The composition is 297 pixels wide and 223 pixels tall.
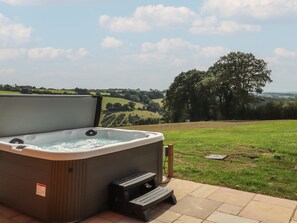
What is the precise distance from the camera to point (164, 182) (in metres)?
4.80

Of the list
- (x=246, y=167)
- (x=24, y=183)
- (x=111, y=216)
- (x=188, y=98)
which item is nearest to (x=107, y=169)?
(x=111, y=216)

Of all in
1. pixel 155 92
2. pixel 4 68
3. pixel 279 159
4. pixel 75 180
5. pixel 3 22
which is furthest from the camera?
pixel 155 92

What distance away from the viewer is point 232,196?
13.9ft

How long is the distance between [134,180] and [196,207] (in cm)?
88

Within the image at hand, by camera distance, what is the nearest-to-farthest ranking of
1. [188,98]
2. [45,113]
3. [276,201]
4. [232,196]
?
1. [276,201]
2. [232,196]
3. [45,113]
4. [188,98]

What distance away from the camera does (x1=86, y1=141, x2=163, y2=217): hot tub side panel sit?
11.3 feet

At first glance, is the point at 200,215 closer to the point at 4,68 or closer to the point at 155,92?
the point at 4,68

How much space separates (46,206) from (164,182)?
6.79 ft

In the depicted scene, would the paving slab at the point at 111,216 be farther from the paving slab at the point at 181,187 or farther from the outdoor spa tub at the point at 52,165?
the paving slab at the point at 181,187

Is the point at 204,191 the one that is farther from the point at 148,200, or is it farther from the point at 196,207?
the point at 148,200

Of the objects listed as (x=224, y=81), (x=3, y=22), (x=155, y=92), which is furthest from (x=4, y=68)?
(x=155, y=92)

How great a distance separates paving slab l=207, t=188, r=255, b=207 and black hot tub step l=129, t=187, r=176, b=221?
2.26ft

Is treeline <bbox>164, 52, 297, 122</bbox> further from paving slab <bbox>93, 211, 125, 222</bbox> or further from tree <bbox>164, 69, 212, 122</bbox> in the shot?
paving slab <bbox>93, 211, 125, 222</bbox>

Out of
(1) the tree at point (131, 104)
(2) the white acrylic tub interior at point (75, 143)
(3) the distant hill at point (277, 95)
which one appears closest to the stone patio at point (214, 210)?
(2) the white acrylic tub interior at point (75, 143)
